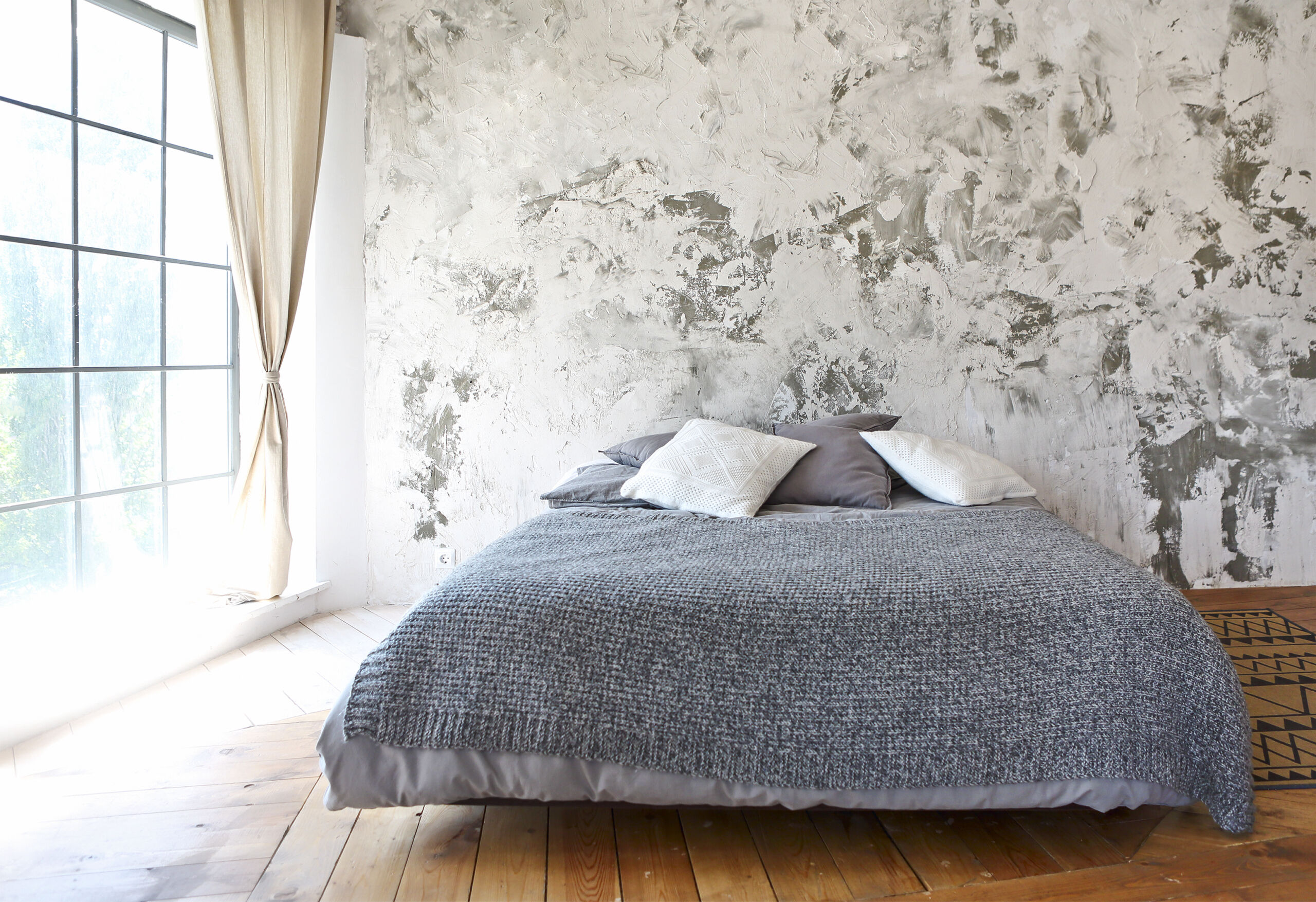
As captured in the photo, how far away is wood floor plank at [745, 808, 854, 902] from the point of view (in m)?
1.52

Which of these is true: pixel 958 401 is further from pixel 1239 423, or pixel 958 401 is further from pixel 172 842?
pixel 172 842

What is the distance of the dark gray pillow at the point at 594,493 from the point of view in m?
2.57

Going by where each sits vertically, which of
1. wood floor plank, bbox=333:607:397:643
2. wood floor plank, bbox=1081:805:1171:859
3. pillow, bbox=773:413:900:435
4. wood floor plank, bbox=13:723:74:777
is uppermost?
pillow, bbox=773:413:900:435

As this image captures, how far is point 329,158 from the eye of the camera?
3.15m

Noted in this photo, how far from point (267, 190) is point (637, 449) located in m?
1.60

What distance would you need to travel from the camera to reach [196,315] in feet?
9.71

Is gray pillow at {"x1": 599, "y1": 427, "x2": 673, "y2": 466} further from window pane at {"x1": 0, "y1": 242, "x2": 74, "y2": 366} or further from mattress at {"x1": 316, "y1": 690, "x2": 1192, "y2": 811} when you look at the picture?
window pane at {"x1": 0, "y1": 242, "x2": 74, "y2": 366}

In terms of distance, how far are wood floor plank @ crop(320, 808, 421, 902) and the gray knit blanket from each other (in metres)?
0.30

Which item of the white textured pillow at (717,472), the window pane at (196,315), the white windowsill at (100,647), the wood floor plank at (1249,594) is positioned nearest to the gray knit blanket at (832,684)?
the white textured pillow at (717,472)

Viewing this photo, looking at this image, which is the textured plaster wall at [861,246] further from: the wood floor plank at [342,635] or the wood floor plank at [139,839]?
the wood floor plank at [139,839]

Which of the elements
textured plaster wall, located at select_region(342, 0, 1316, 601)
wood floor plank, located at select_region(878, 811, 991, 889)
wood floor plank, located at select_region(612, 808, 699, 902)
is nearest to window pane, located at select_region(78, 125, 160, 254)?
textured plaster wall, located at select_region(342, 0, 1316, 601)

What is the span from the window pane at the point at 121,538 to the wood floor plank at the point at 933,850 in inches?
99.1

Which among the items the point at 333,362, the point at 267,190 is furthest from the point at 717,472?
the point at 267,190

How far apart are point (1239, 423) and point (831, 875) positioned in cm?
289
